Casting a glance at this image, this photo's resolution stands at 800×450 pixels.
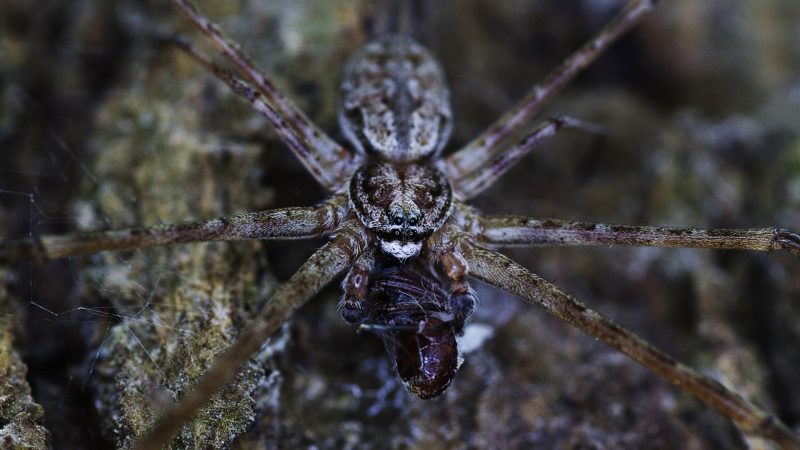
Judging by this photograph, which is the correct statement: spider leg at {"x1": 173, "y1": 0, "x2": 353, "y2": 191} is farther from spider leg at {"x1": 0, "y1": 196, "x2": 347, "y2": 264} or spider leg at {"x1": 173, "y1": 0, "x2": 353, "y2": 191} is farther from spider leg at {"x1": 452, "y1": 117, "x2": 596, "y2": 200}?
spider leg at {"x1": 452, "y1": 117, "x2": 596, "y2": 200}

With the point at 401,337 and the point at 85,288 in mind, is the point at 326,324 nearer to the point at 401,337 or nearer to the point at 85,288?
the point at 401,337

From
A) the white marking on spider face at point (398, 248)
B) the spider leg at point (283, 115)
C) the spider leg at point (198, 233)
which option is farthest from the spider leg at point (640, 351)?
the spider leg at point (283, 115)

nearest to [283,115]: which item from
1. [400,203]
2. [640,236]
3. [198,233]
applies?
[400,203]

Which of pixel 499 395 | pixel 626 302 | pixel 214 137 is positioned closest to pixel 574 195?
pixel 626 302

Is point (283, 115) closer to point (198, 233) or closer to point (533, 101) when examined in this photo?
point (198, 233)

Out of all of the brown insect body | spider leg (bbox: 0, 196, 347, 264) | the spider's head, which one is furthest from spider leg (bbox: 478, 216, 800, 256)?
spider leg (bbox: 0, 196, 347, 264)

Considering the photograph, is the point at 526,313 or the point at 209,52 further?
the point at 209,52
